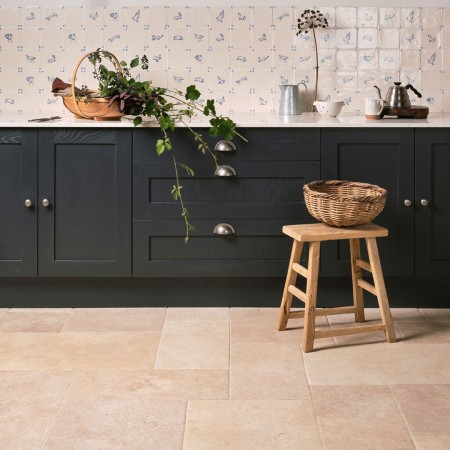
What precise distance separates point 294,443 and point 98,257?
167 centimetres

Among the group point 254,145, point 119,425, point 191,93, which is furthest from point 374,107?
point 119,425

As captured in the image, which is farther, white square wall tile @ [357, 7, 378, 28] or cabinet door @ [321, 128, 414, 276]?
white square wall tile @ [357, 7, 378, 28]

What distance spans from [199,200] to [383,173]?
840mm

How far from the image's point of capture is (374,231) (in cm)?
352

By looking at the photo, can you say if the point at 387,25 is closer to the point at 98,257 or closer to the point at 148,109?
the point at 148,109

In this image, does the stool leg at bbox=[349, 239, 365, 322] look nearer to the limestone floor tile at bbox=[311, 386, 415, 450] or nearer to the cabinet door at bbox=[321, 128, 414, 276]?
the cabinet door at bbox=[321, 128, 414, 276]

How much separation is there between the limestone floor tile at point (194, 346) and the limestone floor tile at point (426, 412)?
68 cm

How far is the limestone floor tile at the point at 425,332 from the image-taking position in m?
3.59

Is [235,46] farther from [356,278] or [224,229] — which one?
[356,278]

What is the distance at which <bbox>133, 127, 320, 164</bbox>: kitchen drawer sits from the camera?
12.9 ft

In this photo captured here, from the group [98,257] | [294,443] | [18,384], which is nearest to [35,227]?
[98,257]

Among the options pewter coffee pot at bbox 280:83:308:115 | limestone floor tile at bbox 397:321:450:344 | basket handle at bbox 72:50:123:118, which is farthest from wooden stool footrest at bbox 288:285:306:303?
basket handle at bbox 72:50:123:118

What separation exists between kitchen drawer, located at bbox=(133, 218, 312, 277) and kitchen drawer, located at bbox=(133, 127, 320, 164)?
0.99 feet

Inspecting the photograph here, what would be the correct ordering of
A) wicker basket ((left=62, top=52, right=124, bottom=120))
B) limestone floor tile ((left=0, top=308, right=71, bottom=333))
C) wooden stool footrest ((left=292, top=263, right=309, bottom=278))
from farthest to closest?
wicker basket ((left=62, top=52, right=124, bottom=120)) < limestone floor tile ((left=0, top=308, right=71, bottom=333)) < wooden stool footrest ((left=292, top=263, right=309, bottom=278))
